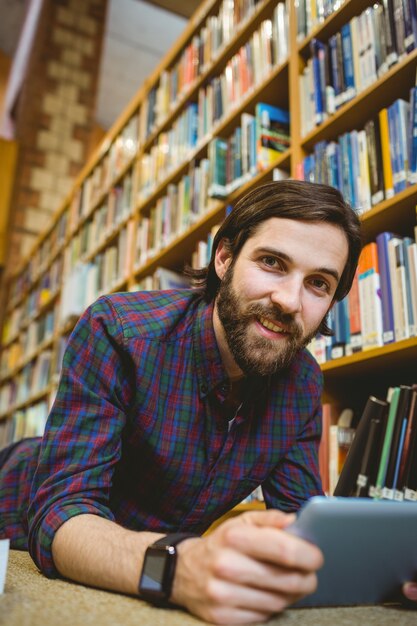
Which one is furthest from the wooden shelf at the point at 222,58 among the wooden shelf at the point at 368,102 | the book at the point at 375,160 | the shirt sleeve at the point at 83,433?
the shirt sleeve at the point at 83,433

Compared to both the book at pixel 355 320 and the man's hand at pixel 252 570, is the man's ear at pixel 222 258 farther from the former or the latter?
the man's hand at pixel 252 570

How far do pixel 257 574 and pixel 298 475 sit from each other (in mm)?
636

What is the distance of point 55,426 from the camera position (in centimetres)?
87

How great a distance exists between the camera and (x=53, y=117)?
5102mm

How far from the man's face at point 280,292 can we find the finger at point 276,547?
1.70 feet

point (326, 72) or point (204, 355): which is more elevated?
point (326, 72)

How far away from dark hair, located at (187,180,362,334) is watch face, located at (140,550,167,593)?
0.67 m

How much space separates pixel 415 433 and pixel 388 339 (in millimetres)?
214

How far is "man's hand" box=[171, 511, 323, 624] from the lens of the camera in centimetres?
51

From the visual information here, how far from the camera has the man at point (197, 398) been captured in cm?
82

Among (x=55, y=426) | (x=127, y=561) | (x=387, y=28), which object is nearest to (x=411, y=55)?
(x=387, y=28)

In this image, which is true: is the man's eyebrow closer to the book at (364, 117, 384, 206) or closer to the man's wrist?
the book at (364, 117, 384, 206)

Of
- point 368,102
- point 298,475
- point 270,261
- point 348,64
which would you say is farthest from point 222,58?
point 298,475

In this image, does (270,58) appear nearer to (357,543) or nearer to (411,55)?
(411,55)
